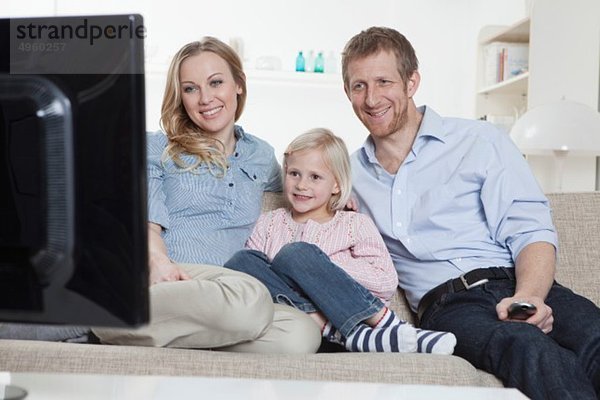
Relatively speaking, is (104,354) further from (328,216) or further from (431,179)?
(431,179)

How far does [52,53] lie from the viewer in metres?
0.74

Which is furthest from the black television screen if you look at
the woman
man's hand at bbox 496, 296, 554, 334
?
man's hand at bbox 496, 296, 554, 334

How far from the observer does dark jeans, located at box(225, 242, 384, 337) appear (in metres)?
1.73

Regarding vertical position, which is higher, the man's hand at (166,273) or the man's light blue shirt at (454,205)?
the man's light blue shirt at (454,205)

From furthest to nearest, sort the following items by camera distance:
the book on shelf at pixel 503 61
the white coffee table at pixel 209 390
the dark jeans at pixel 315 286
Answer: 1. the book on shelf at pixel 503 61
2. the dark jeans at pixel 315 286
3. the white coffee table at pixel 209 390

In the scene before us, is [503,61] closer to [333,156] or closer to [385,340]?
[333,156]

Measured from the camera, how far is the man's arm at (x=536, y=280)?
5.54ft

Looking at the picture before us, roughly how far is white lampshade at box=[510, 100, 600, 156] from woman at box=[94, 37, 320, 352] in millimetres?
1793

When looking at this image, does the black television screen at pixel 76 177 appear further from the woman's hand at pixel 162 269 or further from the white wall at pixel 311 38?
the white wall at pixel 311 38

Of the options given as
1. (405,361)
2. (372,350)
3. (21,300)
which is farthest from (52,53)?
(372,350)

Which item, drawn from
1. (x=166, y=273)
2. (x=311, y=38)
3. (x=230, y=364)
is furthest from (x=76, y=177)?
(x=311, y=38)

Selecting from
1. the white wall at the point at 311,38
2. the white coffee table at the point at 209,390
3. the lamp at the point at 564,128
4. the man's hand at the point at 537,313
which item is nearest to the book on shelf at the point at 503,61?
the white wall at the point at 311,38

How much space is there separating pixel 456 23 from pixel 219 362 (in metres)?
4.43

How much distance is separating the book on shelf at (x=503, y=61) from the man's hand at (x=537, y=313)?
287 centimetres
